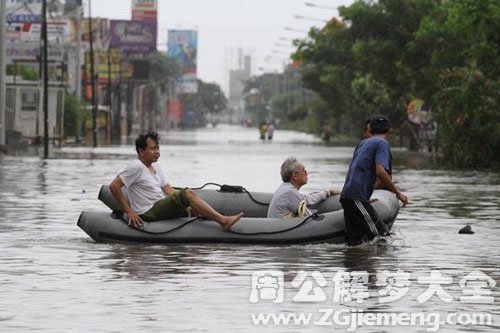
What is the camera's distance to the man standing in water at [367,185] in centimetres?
1920

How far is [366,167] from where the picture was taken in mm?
19469

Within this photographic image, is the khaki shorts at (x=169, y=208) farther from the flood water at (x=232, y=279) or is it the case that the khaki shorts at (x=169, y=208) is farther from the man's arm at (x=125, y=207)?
the flood water at (x=232, y=279)

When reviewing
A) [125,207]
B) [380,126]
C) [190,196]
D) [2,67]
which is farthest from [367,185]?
[2,67]

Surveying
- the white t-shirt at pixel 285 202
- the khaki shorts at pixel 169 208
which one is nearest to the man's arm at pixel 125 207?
the khaki shorts at pixel 169 208

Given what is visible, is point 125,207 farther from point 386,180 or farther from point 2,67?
point 2,67

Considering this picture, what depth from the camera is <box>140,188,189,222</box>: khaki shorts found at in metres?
19.2

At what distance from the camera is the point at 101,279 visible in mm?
15461

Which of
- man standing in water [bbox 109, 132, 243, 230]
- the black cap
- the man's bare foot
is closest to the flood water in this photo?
the man's bare foot

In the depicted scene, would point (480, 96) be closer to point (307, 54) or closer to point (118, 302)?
point (118, 302)

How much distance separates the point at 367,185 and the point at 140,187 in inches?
101

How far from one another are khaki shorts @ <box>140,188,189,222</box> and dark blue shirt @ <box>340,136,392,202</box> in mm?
1770

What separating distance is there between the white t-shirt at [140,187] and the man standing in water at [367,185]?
213cm

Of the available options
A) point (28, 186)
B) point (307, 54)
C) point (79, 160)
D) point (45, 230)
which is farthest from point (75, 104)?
point (45, 230)

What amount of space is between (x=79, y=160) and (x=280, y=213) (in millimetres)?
35318
